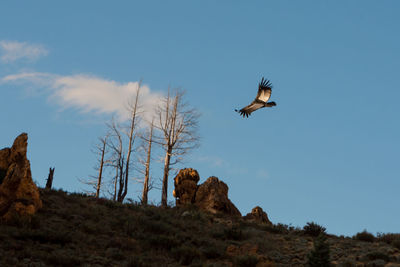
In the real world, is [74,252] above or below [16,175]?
below

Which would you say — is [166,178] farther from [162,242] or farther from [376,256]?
[376,256]

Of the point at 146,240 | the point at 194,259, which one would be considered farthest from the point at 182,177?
the point at 194,259

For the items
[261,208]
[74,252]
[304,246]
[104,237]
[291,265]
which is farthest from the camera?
[261,208]

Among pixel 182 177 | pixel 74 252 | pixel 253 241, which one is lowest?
pixel 74 252

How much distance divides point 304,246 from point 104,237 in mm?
8423

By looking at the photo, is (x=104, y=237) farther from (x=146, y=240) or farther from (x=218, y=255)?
(x=218, y=255)

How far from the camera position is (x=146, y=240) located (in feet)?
63.4

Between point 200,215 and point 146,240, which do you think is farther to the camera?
point 200,215

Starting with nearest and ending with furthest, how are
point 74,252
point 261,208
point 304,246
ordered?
point 74,252, point 304,246, point 261,208

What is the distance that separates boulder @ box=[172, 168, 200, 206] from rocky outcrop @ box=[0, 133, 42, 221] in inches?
421

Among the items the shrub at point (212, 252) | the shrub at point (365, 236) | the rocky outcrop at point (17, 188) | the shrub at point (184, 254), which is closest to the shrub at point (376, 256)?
the shrub at point (365, 236)

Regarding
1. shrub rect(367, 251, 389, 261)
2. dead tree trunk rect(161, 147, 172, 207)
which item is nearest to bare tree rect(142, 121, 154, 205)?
dead tree trunk rect(161, 147, 172, 207)

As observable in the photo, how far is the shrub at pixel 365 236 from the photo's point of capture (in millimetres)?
23031

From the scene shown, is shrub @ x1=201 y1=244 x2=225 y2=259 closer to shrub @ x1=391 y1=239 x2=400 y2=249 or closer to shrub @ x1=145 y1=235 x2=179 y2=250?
shrub @ x1=145 y1=235 x2=179 y2=250
